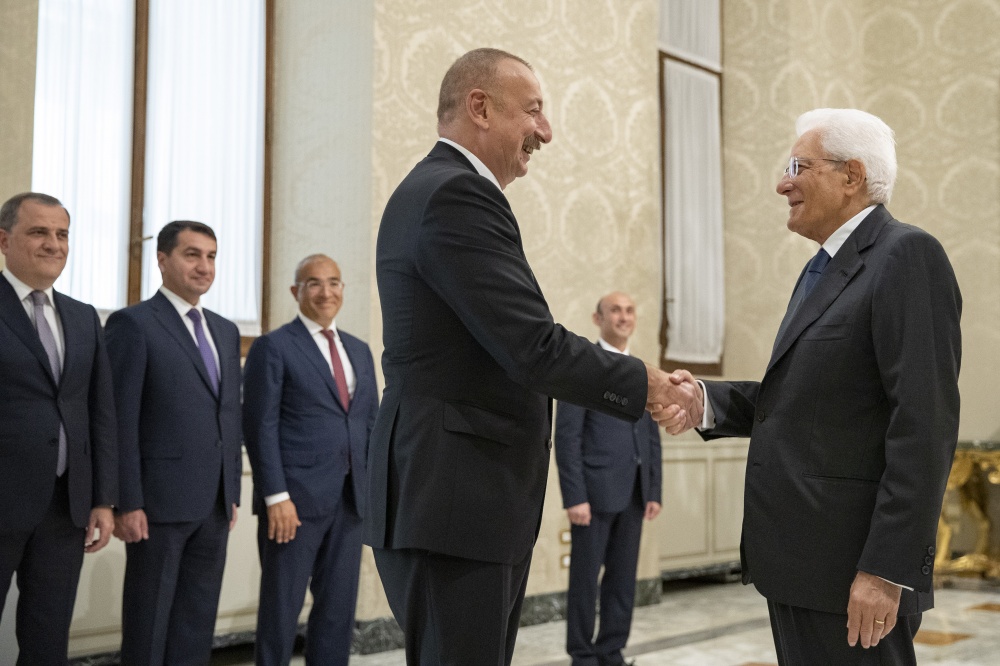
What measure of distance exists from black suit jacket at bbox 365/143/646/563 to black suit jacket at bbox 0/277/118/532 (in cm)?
165

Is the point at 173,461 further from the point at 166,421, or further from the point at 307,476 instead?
the point at 307,476

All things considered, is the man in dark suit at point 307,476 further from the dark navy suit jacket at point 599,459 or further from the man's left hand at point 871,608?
the man's left hand at point 871,608

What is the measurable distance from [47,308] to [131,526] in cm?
75

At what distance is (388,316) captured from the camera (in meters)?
1.86

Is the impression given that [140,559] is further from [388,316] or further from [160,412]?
[388,316]

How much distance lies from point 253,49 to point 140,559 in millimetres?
2811

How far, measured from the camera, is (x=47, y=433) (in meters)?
3.10

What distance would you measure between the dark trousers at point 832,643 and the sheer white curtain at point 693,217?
545 cm

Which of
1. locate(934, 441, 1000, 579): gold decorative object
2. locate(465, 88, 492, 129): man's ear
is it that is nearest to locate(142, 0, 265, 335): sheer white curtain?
locate(465, 88, 492, 129): man's ear

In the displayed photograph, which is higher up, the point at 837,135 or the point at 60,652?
the point at 837,135

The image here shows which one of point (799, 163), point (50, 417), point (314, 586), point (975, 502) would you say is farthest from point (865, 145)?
point (975, 502)

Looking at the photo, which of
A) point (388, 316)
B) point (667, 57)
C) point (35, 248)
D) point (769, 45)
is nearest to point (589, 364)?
point (388, 316)

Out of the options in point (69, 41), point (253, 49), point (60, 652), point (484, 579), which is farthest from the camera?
point (253, 49)

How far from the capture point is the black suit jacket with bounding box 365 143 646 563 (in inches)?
68.6
